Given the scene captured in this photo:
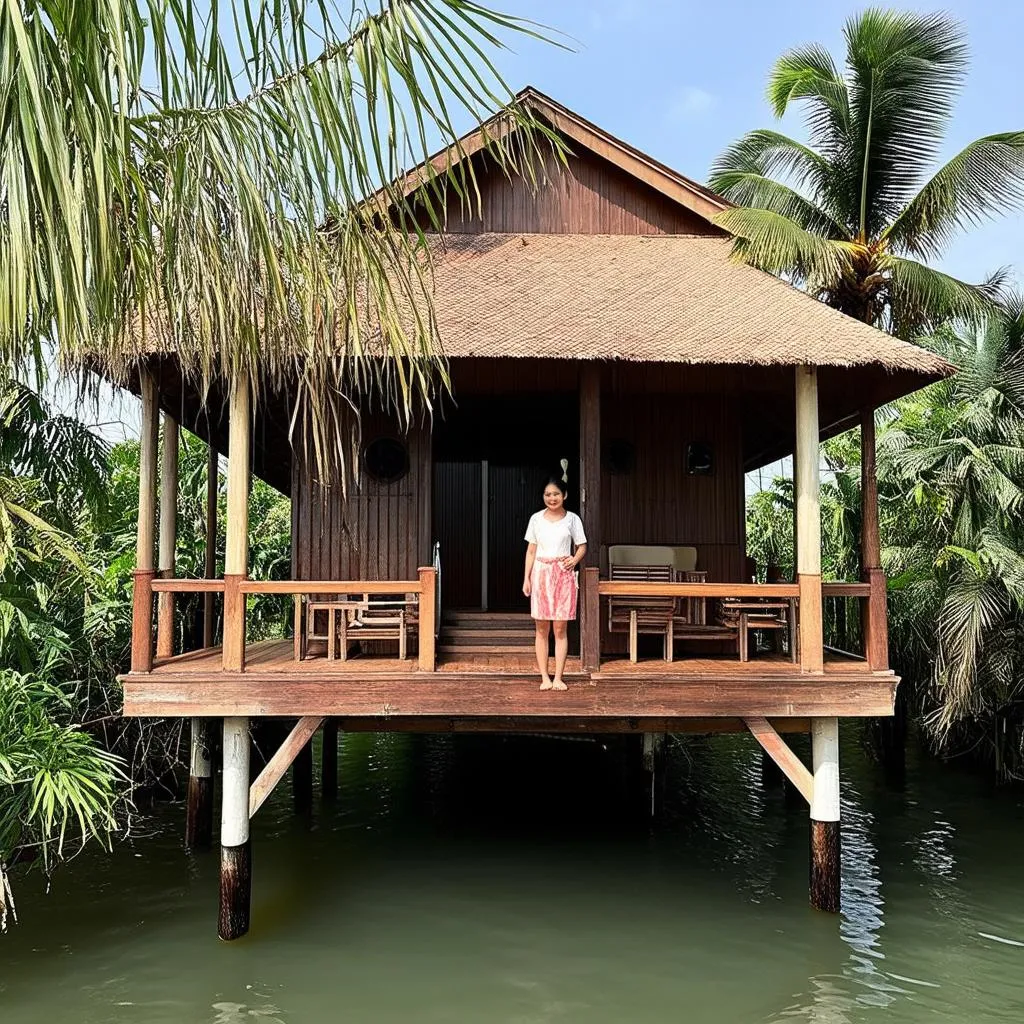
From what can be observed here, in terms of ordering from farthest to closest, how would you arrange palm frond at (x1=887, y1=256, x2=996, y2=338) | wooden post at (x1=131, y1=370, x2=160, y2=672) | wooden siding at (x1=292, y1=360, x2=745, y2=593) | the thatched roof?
palm frond at (x1=887, y1=256, x2=996, y2=338), wooden siding at (x1=292, y1=360, x2=745, y2=593), the thatched roof, wooden post at (x1=131, y1=370, x2=160, y2=672)

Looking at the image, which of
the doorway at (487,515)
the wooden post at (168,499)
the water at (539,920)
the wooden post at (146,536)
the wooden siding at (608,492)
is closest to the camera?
the water at (539,920)

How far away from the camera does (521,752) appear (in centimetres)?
1541

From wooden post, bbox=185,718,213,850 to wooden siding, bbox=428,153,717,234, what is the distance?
6.44m

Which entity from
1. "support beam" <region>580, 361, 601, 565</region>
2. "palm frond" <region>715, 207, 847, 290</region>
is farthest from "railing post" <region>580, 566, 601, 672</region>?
"palm frond" <region>715, 207, 847, 290</region>

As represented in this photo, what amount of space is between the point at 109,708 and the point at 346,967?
226 inches

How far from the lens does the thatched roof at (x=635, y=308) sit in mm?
7930

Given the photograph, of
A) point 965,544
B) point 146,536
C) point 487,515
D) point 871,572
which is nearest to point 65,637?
point 146,536

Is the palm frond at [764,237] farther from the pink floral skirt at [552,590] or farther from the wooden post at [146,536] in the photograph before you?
the wooden post at [146,536]

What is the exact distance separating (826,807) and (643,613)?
218 cm

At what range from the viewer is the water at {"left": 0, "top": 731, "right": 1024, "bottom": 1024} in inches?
264

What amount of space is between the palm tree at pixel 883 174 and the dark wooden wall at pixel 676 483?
3.11 metres

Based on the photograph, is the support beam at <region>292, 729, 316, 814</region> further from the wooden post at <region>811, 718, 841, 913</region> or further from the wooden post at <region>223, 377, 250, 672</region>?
the wooden post at <region>811, 718, 841, 913</region>

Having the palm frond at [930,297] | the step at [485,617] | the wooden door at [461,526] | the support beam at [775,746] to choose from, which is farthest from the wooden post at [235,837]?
the palm frond at [930,297]

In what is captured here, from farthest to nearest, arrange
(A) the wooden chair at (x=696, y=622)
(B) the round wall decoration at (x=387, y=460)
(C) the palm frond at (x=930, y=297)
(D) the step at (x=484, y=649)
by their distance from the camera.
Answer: (C) the palm frond at (x=930, y=297), (B) the round wall decoration at (x=387, y=460), (D) the step at (x=484, y=649), (A) the wooden chair at (x=696, y=622)
